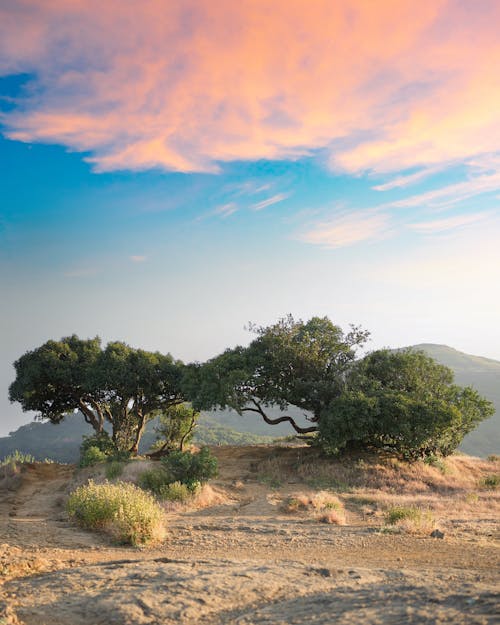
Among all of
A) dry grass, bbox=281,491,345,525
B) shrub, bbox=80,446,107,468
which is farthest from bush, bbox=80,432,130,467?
dry grass, bbox=281,491,345,525

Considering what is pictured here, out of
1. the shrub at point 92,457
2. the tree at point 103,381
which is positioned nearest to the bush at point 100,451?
the shrub at point 92,457

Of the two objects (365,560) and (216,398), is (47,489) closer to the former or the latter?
(216,398)

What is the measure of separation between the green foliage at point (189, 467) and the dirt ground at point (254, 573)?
3702mm

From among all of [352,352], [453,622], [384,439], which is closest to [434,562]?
[453,622]

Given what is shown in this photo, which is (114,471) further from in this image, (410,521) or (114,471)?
(410,521)

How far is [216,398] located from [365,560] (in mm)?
17472

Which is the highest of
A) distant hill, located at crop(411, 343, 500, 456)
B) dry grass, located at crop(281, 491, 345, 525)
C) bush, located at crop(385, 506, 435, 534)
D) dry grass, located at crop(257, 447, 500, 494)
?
bush, located at crop(385, 506, 435, 534)

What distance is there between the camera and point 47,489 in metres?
24.2

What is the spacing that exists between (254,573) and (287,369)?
840 inches

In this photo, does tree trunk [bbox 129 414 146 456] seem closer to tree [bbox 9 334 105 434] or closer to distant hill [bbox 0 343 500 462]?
tree [bbox 9 334 105 434]

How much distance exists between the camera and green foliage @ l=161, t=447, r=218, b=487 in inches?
768

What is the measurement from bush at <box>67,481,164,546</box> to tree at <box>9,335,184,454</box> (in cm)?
1662

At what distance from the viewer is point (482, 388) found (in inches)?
5369

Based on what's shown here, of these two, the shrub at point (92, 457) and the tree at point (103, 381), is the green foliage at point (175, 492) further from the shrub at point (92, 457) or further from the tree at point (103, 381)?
the tree at point (103, 381)
